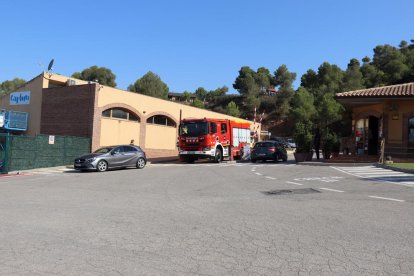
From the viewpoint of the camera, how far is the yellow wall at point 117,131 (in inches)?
1110

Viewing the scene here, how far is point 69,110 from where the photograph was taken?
28953 mm

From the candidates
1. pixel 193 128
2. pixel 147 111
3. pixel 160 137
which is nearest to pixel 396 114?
pixel 193 128

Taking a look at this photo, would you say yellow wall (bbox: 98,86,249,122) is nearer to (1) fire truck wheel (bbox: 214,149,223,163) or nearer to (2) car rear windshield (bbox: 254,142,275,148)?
(1) fire truck wheel (bbox: 214,149,223,163)

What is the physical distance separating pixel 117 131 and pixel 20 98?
10436 mm

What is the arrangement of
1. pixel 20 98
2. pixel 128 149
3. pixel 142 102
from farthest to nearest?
pixel 20 98 < pixel 142 102 < pixel 128 149

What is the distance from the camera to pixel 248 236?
6.27 metres

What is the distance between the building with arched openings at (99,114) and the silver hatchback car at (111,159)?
5.60 m

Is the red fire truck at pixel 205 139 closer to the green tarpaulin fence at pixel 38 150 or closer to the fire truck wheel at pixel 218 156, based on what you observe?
the fire truck wheel at pixel 218 156

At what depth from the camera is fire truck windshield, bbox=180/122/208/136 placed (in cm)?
2614

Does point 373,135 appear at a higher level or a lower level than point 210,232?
higher

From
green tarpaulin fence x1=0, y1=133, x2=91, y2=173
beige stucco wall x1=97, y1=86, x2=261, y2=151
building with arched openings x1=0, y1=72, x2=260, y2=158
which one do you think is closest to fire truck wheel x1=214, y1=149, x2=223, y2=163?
building with arched openings x1=0, y1=72, x2=260, y2=158

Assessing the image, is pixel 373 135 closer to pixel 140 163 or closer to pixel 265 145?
pixel 265 145

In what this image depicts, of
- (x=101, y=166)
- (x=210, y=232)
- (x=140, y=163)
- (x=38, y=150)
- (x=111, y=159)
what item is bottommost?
(x=210, y=232)

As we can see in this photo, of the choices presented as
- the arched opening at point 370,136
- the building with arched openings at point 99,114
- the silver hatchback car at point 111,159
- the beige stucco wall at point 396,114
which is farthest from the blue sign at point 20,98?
the beige stucco wall at point 396,114
